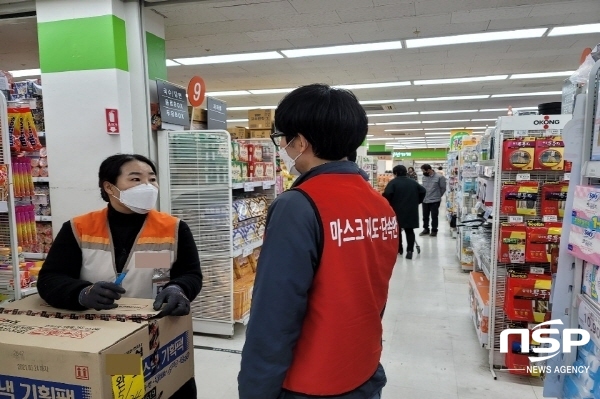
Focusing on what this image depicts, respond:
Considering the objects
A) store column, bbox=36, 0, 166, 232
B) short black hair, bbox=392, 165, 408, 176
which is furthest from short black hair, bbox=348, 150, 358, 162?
short black hair, bbox=392, 165, 408, 176

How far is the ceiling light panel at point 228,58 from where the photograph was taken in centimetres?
600

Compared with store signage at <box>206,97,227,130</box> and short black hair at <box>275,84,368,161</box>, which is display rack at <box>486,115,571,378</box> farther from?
store signage at <box>206,97,227,130</box>

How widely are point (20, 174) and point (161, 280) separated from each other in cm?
142

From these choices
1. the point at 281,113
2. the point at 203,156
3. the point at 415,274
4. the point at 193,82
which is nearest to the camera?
the point at 281,113

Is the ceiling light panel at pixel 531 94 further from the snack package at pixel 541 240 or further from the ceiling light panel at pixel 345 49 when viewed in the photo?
the snack package at pixel 541 240

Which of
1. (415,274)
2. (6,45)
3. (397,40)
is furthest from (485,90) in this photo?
(6,45)

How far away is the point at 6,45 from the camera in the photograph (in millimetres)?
5336

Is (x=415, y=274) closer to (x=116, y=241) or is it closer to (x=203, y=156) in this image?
(x=203, y=156)

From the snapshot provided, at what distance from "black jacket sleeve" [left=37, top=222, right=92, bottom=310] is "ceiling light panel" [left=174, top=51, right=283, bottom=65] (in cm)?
484

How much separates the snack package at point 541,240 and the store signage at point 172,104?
10.7 feet

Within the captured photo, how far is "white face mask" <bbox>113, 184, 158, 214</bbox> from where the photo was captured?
5.64 ft

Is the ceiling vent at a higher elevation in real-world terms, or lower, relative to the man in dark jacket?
higher

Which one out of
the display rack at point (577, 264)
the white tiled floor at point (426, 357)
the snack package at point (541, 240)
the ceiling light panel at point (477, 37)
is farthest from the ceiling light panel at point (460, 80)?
the display rack at point (577, 264)

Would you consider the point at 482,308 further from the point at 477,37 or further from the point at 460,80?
the point at 460,80
